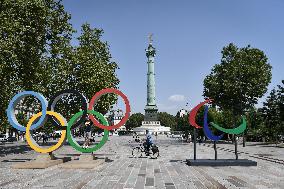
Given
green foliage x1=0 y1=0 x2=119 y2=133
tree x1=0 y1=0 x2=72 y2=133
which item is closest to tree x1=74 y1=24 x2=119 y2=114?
green foliage x1=0 y1=0 x2=119 y2=133

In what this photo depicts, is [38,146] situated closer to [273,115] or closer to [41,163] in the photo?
[41,163]

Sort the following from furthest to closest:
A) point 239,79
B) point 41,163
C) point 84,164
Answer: point 239,79, point 41,163, point 84,164

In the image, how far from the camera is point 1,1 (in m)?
34.1

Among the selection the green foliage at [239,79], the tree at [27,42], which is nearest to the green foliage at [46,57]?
the tree at [27,42]

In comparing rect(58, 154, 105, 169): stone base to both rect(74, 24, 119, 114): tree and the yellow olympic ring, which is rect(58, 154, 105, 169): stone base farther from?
rect(74, 24, 119, 114): tree

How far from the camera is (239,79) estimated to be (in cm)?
5881

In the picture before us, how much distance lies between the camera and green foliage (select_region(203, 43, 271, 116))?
5809cm

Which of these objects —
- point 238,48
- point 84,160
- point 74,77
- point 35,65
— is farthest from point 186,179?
point 238,48

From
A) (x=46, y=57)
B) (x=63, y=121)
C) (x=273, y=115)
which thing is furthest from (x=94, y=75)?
(x=273, y=115)

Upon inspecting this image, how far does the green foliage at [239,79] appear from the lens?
58094mm

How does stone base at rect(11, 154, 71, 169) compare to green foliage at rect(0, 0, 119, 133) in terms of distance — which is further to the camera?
green foliage at rect(0, 0, 119, 133)

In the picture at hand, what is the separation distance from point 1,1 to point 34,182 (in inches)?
944

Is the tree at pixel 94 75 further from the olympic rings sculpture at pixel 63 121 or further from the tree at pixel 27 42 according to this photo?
the olympic rings sculpture at pixel 63 121

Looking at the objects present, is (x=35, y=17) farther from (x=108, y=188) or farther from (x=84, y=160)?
(x=108, y=188)
